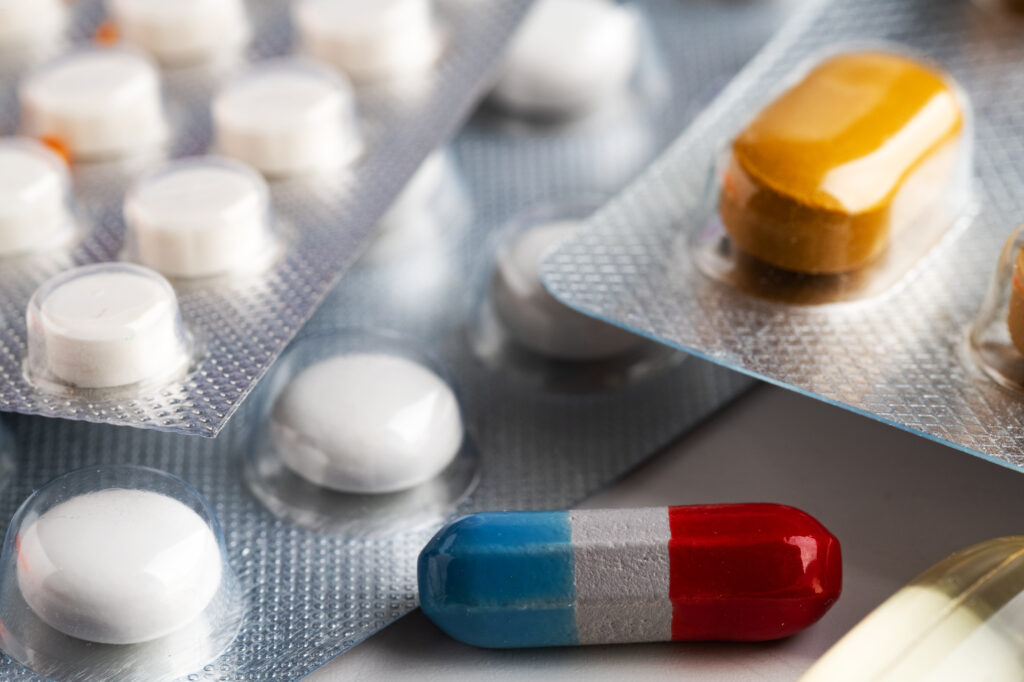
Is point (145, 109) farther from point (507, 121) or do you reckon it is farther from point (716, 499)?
point (716, 499)

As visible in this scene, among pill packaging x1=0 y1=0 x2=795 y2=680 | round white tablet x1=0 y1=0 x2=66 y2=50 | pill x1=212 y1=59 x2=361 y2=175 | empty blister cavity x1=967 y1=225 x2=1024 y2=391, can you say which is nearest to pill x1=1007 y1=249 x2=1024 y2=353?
empty blister cavity x1=967 y1=225 x2=1024 y2=391

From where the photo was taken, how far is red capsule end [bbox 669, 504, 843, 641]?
723mm

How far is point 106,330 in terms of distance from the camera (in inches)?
30.8

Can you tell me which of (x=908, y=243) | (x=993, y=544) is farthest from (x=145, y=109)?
(x=993, y=544)

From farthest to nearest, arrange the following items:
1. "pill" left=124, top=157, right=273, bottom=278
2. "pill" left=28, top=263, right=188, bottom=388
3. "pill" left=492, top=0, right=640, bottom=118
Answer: "pill" left=492, top=0, right=640, bottom=118 < "pill" left=124, top=157, right=273, bottom=278 < "pill" left=28, top=263, right=188, bottom=388

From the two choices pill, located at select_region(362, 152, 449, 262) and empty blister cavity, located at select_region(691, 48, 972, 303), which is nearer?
empty blister cavity, located at select_region(691, 48, 972, 303)

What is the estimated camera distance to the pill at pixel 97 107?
39.4 inches

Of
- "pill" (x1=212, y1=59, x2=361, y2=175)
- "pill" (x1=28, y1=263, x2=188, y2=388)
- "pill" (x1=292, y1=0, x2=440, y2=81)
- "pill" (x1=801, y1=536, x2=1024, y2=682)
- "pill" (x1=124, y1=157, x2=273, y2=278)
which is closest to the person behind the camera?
"pill" (x1=801, y1=536, x2=1024, y2=682)

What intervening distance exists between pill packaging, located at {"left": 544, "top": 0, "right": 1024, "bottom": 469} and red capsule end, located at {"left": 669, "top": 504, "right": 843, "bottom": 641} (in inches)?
4.4

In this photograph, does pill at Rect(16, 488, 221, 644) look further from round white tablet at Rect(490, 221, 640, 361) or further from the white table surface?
round white tablet at Rect(490, 221, 640, 361)

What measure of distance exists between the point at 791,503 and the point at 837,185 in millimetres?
215

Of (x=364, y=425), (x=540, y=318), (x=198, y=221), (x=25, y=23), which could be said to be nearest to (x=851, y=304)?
(x=540, y=318)

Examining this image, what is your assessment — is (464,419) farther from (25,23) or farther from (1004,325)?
(25,23)

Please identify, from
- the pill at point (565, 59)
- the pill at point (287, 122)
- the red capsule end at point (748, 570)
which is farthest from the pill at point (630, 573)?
the pill at point (565, 59)
